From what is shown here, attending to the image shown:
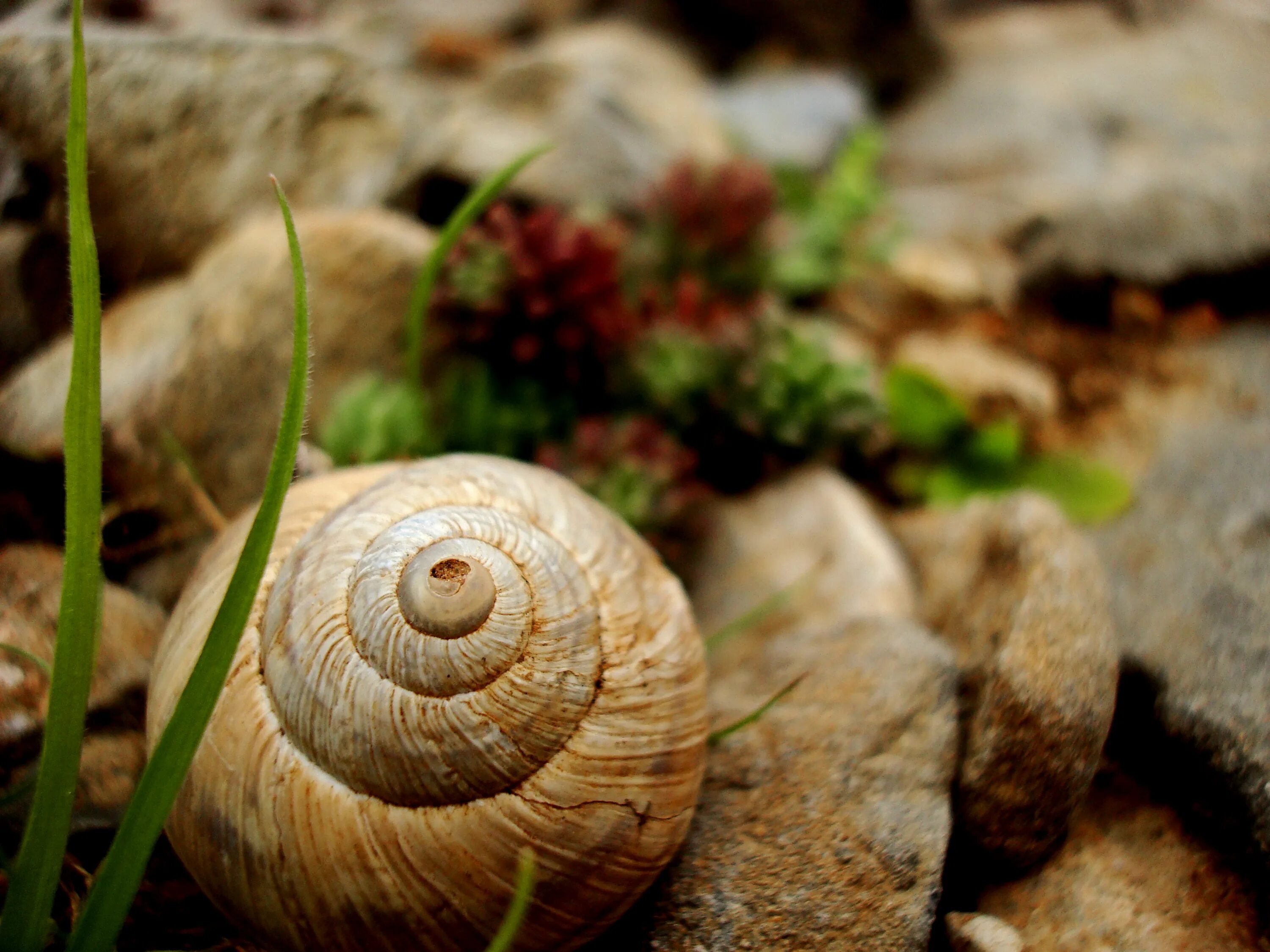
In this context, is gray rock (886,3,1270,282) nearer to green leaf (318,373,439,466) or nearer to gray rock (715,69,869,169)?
gray rock (715,69,869,169)

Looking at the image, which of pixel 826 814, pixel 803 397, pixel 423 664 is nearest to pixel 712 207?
pixel 803 397

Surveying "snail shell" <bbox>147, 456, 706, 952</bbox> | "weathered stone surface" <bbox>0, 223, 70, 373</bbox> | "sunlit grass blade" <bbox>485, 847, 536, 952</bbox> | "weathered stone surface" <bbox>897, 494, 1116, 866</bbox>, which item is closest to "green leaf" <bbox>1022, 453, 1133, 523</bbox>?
"weathered stone surface" <bbox>897, 494, 1116, 866</bbox>

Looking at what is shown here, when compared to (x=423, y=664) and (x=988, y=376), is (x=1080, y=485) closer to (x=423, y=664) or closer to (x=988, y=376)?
(x=988, y=376)

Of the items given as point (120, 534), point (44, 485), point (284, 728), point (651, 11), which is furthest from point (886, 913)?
point (651, 11)

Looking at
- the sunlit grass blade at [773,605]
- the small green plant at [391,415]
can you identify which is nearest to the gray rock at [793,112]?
the small green plant at [391,415]

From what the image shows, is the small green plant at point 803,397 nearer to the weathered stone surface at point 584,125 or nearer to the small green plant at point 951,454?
the small green plant at point 951,454

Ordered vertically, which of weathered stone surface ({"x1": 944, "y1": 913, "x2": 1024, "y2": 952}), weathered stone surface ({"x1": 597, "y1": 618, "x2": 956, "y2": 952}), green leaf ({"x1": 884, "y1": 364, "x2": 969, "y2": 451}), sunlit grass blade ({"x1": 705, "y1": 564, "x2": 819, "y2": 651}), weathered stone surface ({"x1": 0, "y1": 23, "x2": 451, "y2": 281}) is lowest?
sunlit grass blade ({"x1": 705, "y1": 564, "x2": 819, "y2": 651})
